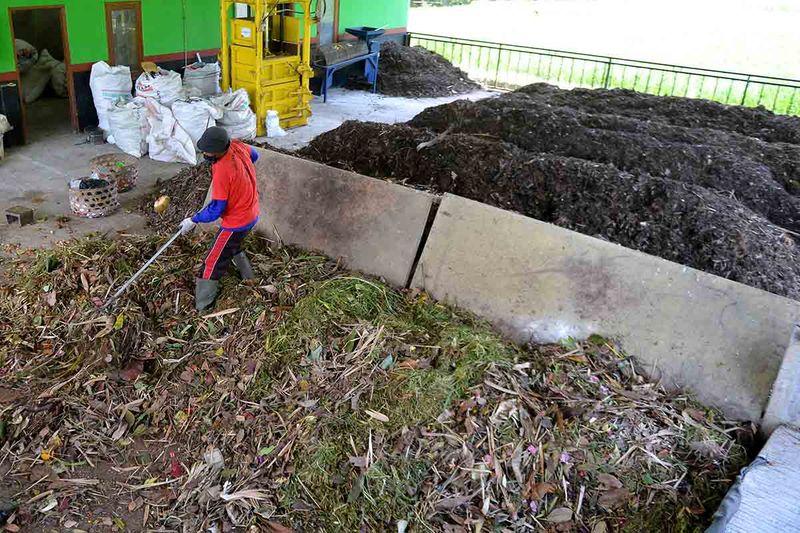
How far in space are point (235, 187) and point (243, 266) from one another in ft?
2.40

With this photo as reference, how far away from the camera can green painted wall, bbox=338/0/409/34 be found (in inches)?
641

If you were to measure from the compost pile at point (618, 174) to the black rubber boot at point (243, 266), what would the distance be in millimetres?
2837

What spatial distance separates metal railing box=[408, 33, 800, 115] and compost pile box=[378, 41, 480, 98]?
99 cm

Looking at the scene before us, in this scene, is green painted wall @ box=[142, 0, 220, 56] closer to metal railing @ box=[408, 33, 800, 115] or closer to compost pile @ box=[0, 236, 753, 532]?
compost pile @ box=[0, 236, 753, 532]

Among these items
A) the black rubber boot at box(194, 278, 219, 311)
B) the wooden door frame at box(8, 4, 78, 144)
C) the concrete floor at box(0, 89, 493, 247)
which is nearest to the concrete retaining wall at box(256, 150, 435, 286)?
the black rubber boot at box(194, 278, 219, 311)

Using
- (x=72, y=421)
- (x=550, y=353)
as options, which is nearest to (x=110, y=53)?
(x=72, y=421)

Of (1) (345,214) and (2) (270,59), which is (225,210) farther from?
(2) (270,59)

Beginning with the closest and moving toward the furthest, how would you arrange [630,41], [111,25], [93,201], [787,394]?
[787,394] → [93,201] → [111,25] → [630,41]

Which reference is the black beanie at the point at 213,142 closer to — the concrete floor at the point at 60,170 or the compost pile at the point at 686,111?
the concrete floor at the point at 60,170

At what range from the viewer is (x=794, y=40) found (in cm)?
2602

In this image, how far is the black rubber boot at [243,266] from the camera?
18.1 feet

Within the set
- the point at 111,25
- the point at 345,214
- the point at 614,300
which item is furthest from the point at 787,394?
the point at 111,25

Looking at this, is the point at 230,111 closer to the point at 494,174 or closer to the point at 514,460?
the point at 494,174

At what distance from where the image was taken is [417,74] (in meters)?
16.4
